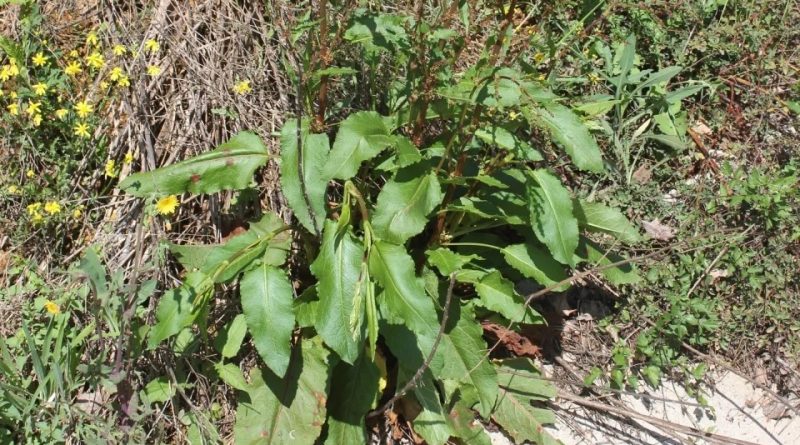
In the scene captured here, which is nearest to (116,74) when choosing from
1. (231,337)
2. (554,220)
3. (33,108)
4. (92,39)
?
(92,39)

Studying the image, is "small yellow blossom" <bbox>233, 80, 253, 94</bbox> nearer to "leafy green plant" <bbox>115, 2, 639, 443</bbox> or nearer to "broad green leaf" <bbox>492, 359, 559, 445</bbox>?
"leafy green plant" <bbox>115, 2, 639, 443</bbox>

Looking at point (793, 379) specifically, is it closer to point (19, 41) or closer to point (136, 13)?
point (136, 13)

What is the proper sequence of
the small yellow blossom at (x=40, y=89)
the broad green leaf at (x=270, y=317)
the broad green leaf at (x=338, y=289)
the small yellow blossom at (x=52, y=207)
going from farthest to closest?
the small yellow blossom at (x=40, y=89) < the small yellow blossom at (x=52, y=207) < the broad green leaf at (x=270, y=317) < the broad green leaf at (x=338, y=289)

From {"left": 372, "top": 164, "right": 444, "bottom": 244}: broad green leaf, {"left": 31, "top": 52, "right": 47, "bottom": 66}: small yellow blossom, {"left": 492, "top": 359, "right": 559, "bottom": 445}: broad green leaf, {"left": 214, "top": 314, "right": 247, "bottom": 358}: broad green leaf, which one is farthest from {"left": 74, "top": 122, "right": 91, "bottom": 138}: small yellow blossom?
{"left": 492, "top": 359, "right": 559, "bottom": 445}: broad green leaf

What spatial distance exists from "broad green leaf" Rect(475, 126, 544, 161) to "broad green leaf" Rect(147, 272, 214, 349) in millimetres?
1421

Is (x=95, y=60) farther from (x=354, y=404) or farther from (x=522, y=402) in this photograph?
Result: (x=522, y=402)

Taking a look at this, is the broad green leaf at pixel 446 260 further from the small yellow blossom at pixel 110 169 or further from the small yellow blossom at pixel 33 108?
the small yellow blossom at pixel 33 108

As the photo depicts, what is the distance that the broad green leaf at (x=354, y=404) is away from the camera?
3.98 m

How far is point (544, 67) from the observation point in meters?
5.30

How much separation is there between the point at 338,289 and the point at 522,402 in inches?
54.5

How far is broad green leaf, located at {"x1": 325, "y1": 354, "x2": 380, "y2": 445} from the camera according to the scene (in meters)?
3.98

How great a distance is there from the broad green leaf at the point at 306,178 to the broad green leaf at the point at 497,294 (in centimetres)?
77

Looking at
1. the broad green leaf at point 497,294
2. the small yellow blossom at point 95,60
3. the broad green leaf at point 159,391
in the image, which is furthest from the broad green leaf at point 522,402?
the small yellow blossom at point 95,60

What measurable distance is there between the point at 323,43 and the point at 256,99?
1.09m
